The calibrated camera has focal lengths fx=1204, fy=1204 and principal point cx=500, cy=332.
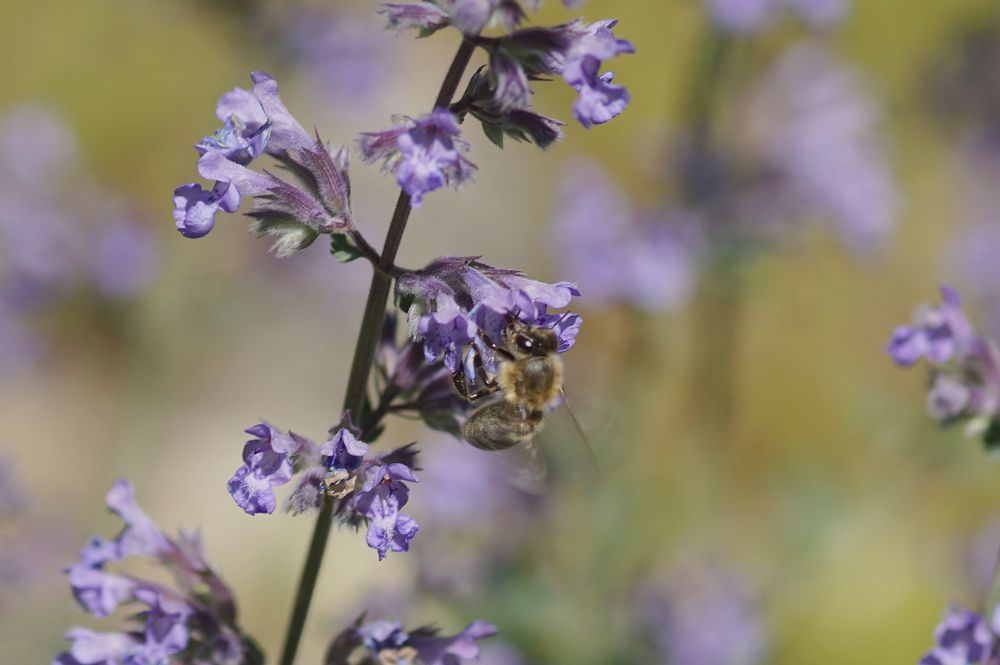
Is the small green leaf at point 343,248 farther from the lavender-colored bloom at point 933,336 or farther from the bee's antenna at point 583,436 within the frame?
the lavender-colored bloom at point 933,336

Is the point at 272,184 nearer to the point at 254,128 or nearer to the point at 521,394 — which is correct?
the point at 254,128

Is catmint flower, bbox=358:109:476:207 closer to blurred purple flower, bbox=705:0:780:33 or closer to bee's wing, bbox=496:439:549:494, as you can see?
bee's wing, bbox=496:439:549:494

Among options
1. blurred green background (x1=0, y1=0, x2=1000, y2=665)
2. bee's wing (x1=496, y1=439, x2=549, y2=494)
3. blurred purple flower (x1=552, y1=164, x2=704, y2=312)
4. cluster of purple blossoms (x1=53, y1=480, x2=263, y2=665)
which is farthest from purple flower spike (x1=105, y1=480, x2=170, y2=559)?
blurred purple flower (x1=552, y1=164, x2=704, y2=312)

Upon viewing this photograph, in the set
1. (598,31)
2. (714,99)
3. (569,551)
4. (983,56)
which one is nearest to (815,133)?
(714,99)

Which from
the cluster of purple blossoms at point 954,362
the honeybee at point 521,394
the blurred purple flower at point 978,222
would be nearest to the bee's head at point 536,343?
the honeybee at point 521,394

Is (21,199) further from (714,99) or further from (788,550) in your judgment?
(788,550)

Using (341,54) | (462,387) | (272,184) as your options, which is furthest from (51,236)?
(272,184)
